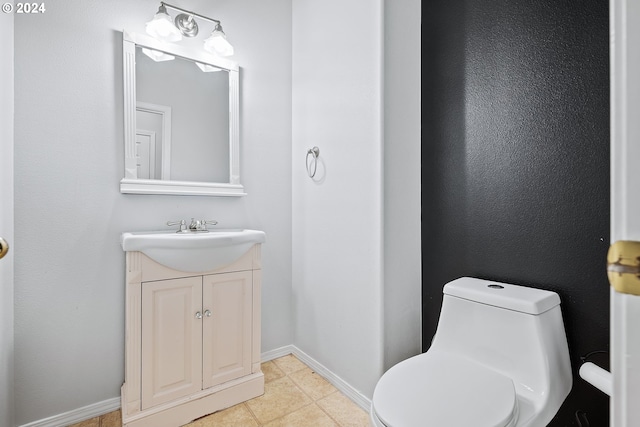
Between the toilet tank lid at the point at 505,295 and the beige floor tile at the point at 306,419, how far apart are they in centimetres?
86

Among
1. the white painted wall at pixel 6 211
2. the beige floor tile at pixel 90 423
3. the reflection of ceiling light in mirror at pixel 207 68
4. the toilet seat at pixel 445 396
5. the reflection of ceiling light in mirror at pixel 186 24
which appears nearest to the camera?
the toilet seat at pixel 445 396

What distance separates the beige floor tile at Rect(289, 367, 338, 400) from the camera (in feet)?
5.53

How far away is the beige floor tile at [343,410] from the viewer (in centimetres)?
146

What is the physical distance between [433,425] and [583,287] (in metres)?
0.77

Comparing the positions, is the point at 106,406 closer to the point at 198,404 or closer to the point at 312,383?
the point at 198,404

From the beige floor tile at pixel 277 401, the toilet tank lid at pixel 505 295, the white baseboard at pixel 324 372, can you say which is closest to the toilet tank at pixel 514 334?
the toilet tank lid at pixel 505 295

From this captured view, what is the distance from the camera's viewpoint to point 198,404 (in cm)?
150

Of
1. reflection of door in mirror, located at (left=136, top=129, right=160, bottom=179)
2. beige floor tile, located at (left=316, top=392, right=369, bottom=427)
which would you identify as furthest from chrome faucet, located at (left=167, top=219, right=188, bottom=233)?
beige floor tile, located at (left=316, top=392, right=369, bottom=427)

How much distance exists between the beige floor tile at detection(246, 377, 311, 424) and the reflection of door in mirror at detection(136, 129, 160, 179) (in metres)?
1.34

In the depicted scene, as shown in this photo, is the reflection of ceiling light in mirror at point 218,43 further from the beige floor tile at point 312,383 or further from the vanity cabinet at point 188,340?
the beige floor tile at point 312,383

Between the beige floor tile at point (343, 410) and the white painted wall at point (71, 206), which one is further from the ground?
the white painted wall at point (71, 206)

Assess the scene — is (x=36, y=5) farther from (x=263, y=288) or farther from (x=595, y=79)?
(x=595, y=79)

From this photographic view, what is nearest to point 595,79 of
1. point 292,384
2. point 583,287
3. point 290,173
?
point 583,287

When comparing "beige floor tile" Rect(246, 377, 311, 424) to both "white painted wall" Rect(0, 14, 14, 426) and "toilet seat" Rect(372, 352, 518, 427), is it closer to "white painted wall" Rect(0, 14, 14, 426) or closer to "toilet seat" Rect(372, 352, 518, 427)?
"toilet seat" Rect(372, 352, 518, 427)
